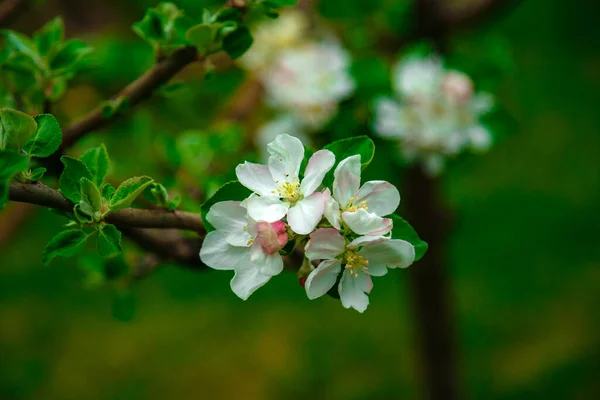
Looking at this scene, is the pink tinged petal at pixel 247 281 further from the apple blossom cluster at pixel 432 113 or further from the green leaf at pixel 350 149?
the apple blossom cluster at pixel 432 113

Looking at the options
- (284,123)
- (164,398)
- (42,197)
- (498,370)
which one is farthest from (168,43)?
(498,370)

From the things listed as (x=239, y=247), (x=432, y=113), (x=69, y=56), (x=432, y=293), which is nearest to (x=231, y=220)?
(x=239, y=247)

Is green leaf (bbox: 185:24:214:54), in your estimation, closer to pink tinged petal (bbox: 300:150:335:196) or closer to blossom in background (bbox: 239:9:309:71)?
pink tinged petal (bbox: 300:150:335:196)

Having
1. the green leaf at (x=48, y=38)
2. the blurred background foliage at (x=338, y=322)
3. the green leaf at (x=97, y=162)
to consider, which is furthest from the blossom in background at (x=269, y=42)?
the green leaf at (x=97, y=162)

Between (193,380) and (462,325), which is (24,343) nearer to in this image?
(193,380)

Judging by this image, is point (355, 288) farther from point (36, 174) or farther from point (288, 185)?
point (36, 174)

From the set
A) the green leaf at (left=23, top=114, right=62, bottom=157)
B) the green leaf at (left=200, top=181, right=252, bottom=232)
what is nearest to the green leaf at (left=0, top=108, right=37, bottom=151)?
the green leaf at (left=23, top=114, right=62, bottom=157)
